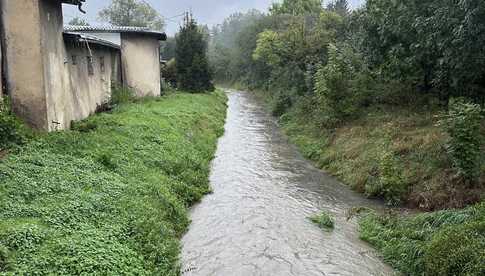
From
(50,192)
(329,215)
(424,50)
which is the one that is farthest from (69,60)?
(424,50)

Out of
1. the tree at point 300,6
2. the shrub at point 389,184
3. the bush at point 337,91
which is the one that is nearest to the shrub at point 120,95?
the bush at point 337,91

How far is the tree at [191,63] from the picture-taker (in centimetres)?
3891

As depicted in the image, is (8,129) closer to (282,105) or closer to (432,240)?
(432,240)

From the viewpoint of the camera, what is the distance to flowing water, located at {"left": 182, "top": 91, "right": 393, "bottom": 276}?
9.22m

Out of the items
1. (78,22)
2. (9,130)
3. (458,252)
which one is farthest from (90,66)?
(78,22)

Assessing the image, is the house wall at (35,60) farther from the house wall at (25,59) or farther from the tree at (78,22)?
the tree at (78,22)

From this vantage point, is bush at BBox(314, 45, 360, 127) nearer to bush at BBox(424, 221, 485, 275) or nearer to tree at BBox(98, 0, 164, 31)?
bush at BBox(424, 221, 485, 275)

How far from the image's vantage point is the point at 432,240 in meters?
9.06

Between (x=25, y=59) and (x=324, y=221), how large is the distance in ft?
30.6

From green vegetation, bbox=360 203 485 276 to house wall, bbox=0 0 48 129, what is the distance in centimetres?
953

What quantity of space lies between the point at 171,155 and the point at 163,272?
715 cm

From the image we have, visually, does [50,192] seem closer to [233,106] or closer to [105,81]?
[105,81]

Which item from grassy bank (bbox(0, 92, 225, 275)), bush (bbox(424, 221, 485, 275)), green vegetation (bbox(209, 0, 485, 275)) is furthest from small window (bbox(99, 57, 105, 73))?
bush (bbox(424, 221, 485, 275))

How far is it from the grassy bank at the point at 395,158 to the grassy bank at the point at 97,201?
5.21 m
